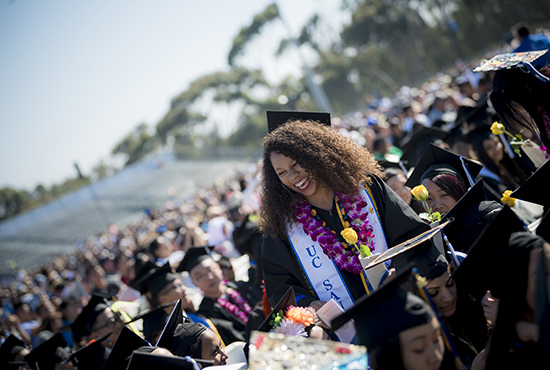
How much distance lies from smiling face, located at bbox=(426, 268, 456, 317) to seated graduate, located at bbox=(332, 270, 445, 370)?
0.52 m

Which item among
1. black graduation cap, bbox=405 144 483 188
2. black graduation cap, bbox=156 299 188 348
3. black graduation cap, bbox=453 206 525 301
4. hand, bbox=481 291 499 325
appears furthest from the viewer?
black graduation cap, bbox=405 144 483 188

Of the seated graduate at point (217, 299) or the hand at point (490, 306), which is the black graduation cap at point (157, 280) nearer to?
the seated graduate at point (217, 299)

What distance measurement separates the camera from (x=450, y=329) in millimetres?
2275

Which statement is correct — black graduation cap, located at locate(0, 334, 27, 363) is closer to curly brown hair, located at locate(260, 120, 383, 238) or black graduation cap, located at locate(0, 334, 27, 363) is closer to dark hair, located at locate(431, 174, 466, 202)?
curly brown hair, located at locate(260, 120, 383, 238)

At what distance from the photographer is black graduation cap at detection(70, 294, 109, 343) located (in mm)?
4348

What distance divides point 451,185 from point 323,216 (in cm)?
113

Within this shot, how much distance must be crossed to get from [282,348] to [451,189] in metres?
2.06

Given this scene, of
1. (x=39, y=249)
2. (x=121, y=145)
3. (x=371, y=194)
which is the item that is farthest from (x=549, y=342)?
(x=121, y=145)

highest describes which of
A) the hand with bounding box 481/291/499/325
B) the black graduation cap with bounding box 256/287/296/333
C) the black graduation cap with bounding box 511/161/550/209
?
the black graduation cap with bounding box 511/161/550/209

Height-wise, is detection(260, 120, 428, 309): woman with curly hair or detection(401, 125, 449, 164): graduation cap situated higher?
detection(260, 120, 428, 309): woman with curly hair

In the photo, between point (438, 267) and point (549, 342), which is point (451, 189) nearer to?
point (438, 267)

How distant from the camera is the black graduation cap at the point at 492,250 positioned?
5.67 ft

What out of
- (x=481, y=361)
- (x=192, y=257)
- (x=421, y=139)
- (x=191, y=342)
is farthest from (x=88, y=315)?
(x=421, y=139)

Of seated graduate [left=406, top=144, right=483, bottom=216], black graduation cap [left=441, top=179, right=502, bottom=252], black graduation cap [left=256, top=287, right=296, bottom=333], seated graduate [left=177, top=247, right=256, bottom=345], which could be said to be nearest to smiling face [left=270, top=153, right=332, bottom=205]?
black graduation cap [left=256, top=287, right=296, bottom=333]
